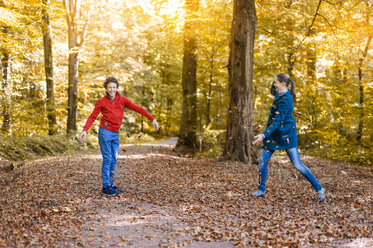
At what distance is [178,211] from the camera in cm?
507

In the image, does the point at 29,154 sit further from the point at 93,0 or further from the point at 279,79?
the point at 279,79

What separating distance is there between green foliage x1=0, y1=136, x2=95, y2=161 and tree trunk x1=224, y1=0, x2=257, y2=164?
6985 millimetres

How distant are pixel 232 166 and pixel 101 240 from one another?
207 inches

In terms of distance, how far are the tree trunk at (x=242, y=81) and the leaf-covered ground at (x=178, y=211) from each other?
39.9 inches

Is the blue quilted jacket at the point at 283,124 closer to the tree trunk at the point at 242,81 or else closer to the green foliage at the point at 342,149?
the tree trunk at the point at 242,81

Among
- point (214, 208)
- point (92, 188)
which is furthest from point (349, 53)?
point (92, 188)

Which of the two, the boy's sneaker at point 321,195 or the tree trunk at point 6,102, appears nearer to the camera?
the boy's sneaker at point 321,195

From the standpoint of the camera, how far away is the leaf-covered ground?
3.84 m

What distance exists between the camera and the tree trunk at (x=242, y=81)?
899cm

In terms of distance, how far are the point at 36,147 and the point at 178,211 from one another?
8608 mm

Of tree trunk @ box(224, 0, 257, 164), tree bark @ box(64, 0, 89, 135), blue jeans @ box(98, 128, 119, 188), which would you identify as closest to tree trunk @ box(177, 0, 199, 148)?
tree bark @ box(64, 0, 89, 135)

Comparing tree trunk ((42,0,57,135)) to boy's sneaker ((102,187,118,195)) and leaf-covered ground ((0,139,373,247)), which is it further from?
boy's sneaker ((102,187,118,195))

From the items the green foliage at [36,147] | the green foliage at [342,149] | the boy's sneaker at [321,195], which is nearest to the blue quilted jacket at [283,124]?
the boy's sneaker at [321,195]

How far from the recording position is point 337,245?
364 cm
